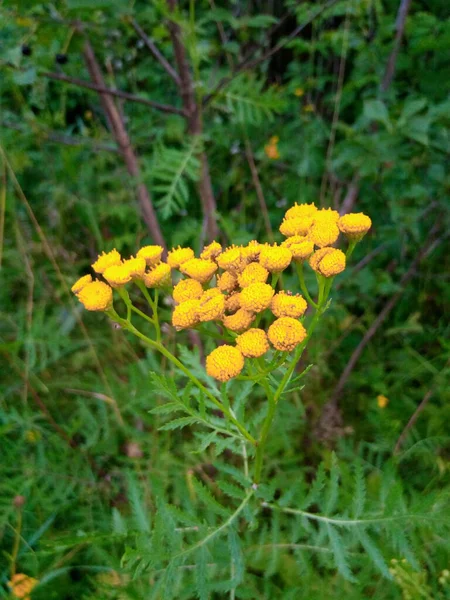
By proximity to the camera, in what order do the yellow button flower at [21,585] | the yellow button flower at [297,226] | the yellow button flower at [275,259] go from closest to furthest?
the yellow button flower at [275,259] < the yellow button flower at [297,226] < the yellow button flower at [21,585]

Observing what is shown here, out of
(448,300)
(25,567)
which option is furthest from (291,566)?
(448,300)

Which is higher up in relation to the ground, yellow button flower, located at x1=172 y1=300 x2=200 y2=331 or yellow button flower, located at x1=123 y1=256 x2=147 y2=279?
yellow button flower, located at x1=123 y1=256 x2=147 y2=279

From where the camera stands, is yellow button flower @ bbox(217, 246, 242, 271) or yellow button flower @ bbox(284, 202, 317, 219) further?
yellow button flower @ bbox(284, 202, 317, 219)

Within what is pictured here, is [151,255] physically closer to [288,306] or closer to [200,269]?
[200,269]

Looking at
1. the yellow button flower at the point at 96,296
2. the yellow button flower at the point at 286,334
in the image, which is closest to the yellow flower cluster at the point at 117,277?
the yellow button flower at the point at 96,296

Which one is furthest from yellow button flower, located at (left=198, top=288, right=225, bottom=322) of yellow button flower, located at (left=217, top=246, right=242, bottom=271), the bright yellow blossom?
the bright yellow blossom

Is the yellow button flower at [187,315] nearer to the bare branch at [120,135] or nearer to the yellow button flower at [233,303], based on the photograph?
the yellow button flower at [233,303]

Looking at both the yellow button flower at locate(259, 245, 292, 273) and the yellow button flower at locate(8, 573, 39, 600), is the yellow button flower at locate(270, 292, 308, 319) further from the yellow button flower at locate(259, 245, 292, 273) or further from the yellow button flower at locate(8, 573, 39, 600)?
the yellow button flower at locate(8, 573, 39, 600)
